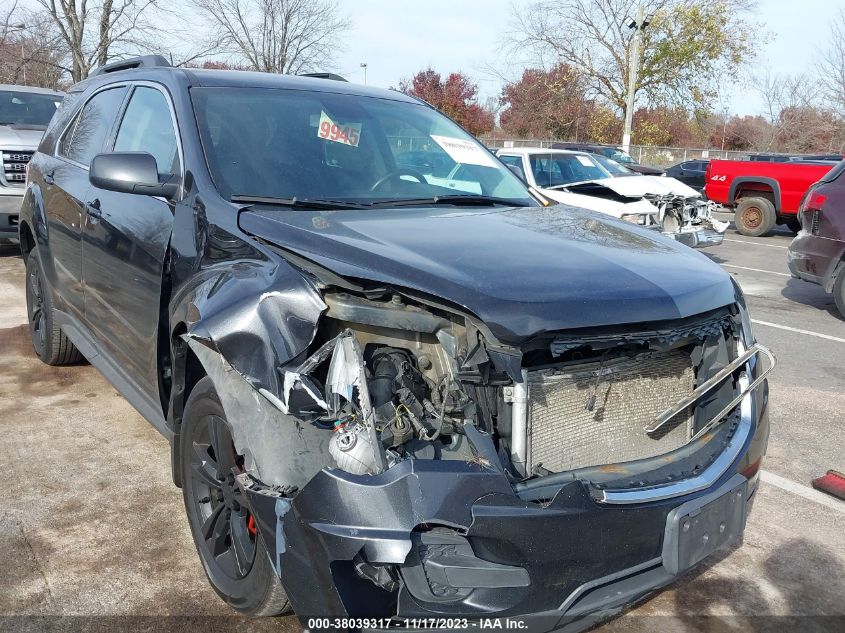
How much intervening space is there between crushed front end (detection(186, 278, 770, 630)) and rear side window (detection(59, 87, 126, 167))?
2255 millimetres

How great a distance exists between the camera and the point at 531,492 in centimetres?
211

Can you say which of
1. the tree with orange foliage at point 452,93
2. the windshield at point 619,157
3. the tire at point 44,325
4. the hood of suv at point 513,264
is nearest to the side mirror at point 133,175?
the hood of suv at point 513,264

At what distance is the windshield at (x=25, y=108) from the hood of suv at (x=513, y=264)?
30.9 feet

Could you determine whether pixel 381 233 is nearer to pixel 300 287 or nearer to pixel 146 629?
pixel 300 287

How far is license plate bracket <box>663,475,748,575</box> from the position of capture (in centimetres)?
226

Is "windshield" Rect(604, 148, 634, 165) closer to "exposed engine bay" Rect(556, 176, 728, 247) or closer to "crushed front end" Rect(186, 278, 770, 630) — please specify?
"exposed engine bay" Rect(556, 176, 728, 247)

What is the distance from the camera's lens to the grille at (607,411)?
2398 millimetres

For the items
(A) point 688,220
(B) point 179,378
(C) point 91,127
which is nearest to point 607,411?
(B) point 179,378

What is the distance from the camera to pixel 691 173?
22.3m

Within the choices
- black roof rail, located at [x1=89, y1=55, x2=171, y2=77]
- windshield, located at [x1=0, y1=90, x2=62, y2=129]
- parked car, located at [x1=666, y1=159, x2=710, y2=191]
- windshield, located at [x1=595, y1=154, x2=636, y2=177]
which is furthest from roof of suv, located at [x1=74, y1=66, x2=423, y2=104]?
parked car, located at [x1=666, y1=159, x2=710, y2=191]

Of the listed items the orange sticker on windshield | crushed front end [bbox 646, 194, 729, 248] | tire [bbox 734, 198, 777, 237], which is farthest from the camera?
tire [bbox 734, 198, 777, 237]

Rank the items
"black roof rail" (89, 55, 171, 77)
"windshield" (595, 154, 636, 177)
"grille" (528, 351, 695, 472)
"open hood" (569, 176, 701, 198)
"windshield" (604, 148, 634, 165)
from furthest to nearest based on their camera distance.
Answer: "windshield" (604, 148, 634, 165) < "windshield" (595, 154, 636, 177) < "open hood" (569, 176, 701, 198) < "black roof rail" (89, 55, 171, 77) < "grille" (528, 351, 695, 472)

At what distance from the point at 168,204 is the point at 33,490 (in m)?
1.60

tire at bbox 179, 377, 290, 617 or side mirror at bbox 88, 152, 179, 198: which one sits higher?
side mirror at bbox 88, 152, 179, 198
